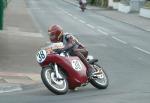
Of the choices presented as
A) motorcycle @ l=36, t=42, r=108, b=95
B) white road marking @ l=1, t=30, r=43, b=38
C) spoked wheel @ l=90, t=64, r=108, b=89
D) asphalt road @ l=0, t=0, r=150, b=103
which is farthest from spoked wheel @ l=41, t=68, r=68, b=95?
white road marking @ l=1, t=30, r=43, b=38

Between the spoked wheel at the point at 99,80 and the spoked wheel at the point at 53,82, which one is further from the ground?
the spoked wheel at the point at 53,82

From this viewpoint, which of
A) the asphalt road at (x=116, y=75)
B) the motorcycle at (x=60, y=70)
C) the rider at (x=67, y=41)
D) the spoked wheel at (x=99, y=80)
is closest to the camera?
the asphalt road at (x=116, y=75)

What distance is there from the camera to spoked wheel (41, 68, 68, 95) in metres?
11.9

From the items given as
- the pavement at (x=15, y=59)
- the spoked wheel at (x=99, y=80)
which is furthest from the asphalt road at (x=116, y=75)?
the pavement at (x=15, y=59)

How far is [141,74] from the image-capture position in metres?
16.0

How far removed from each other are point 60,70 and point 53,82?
0.40 m

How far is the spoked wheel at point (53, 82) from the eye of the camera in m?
11.9

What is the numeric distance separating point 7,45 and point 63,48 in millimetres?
10563

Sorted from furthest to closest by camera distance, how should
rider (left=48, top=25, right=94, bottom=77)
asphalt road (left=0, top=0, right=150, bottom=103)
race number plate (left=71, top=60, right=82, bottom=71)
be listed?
1. rider (left=48, top=25, right=94, bottom=77)
2. race number plate (left=71, top=60, right=82, bottom=71)
3. asphalt road (left=0, top=0, right=150, bottom=103)

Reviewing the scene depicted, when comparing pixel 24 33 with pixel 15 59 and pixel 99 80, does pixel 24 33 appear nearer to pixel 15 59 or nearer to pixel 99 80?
pixel 15 59

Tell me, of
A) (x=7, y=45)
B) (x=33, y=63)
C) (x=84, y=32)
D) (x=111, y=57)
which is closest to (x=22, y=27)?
→ (x=84, y=32)

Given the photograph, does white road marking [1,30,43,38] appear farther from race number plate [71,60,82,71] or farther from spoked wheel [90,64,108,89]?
race number plate [71,60,82,71]

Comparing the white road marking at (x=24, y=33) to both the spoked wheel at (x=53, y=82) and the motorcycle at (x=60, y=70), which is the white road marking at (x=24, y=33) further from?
the spoked wheel at (x=53, y=82)

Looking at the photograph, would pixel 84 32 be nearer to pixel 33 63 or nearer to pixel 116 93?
pixel 33 63
